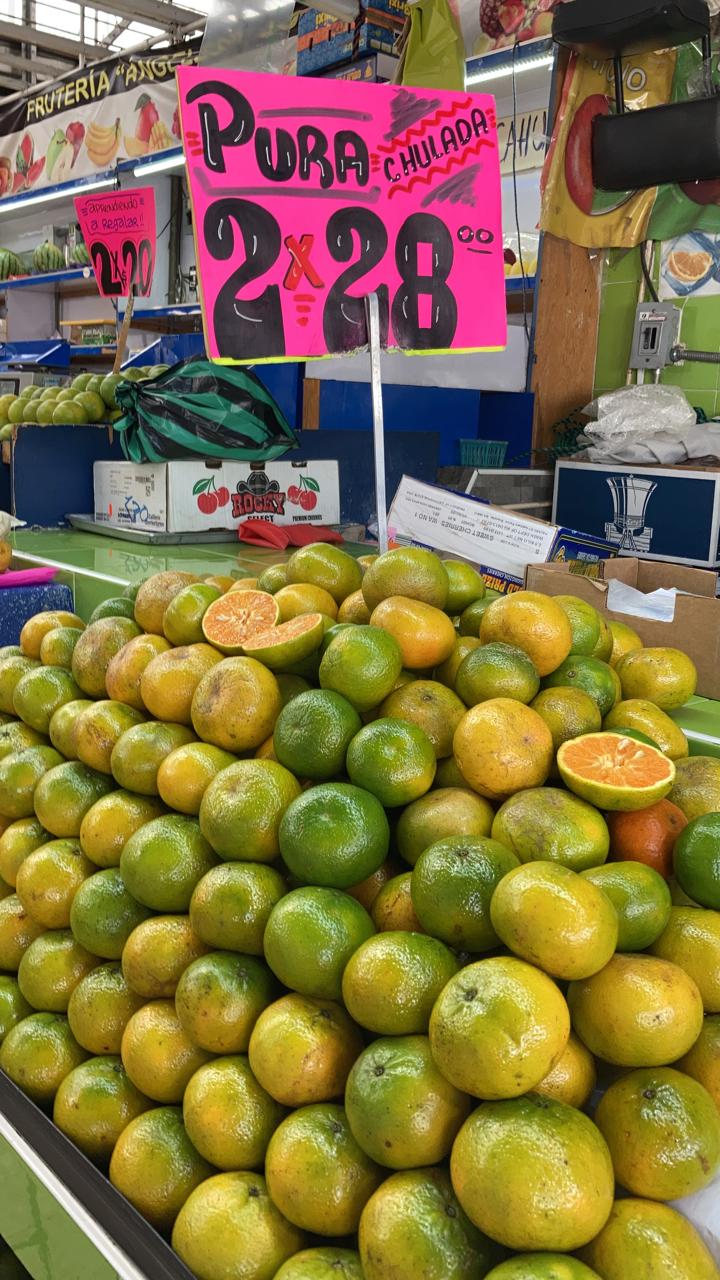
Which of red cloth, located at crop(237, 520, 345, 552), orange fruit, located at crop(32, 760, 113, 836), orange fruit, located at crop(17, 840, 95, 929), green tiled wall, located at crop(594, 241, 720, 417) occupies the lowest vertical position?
orange fruit, located at crop(17, 840, 95, 929)

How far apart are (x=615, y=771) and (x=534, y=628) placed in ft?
0.96

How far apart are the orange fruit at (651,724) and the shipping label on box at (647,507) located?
114 inches

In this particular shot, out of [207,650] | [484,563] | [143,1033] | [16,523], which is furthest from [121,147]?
[143,1033]

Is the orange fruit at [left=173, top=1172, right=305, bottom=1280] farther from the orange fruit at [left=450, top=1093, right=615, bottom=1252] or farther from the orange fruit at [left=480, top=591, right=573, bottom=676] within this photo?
the orange fruit at [left=480, top=591, right=573, bottom=676]

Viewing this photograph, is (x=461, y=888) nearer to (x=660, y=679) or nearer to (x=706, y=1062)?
(x=706, y=1062)

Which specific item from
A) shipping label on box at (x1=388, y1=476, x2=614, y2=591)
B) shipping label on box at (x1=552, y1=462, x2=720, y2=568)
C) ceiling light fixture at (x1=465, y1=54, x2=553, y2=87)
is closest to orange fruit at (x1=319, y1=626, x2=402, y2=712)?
shipping label on box at (x1=388, y1=476, x2=614, y2=591)

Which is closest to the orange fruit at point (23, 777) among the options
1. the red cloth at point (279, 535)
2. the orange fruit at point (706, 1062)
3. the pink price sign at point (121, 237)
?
the orange fruit at point (706, 1062)

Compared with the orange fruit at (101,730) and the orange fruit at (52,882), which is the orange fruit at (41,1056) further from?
the orange fruit at (101,730)

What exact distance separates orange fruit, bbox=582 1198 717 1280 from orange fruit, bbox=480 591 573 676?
2.46 feet

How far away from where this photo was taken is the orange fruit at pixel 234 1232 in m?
1.06

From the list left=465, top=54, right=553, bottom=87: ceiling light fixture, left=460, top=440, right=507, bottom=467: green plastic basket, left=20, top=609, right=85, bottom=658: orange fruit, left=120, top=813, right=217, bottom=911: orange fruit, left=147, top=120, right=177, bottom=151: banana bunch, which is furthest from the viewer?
left=147, top=120, right=177, bottom=151: banana bunch

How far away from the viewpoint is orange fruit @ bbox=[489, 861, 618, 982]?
1008 millimetres

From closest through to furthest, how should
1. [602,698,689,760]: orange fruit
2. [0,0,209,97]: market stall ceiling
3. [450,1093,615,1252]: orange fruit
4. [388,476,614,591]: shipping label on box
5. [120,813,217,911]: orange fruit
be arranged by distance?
[450,1093,615,1252]: orange fruit → [120,813,217,911]: orange fruit → [602,698,689,760]: orange fruit → [388,476,614,591]: shipping label on box → [0,0,209,97]: market stall ceiling

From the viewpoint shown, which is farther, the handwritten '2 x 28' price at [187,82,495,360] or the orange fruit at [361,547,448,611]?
the handwritten '2 x 28' price at [187,82,495,360]
